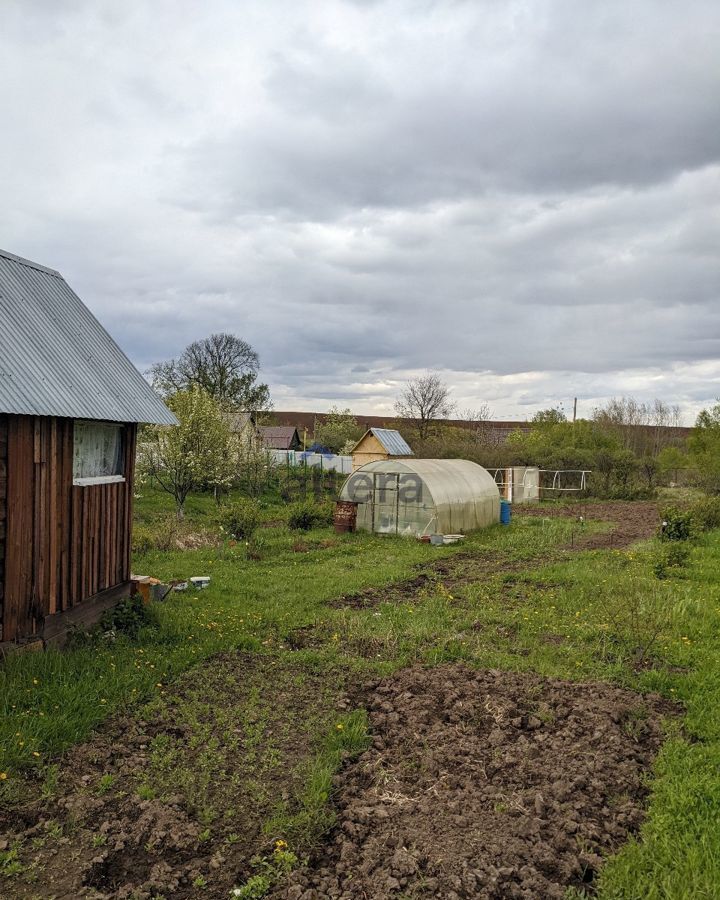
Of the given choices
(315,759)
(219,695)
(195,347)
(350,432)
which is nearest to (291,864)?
(315,759)

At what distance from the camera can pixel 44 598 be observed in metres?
7.01

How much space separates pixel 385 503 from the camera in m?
18.8

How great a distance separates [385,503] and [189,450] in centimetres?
664

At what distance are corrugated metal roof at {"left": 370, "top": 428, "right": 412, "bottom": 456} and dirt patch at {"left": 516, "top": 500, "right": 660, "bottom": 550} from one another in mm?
8141

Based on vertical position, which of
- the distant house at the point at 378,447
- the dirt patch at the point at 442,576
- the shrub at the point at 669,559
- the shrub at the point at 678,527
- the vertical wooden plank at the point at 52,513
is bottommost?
the dirt patch at the point at 442,576

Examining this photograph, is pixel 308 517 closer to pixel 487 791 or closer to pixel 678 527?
pixel 678 527

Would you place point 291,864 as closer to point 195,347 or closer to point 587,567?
point 587,567

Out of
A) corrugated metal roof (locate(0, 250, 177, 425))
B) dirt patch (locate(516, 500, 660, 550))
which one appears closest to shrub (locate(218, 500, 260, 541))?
corrugated metal roof (locate(0, 250, 177, 425))

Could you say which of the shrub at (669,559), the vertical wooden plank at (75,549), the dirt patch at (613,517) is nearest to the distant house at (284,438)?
the dirt patch at (613,517)

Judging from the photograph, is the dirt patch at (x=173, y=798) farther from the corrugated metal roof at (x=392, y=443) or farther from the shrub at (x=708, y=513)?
the corrugated metal roof at (x=392, y=443)

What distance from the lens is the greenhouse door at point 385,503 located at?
1866 centimetres

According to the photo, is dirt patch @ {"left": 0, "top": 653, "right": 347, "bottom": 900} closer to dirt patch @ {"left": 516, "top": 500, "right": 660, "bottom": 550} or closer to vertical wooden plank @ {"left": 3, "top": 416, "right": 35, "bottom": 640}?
vertical wooden plank @ {"left": 3, "top": 416, "right": 35, "bottom": 640}

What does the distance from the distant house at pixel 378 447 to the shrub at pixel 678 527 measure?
18.1 meters

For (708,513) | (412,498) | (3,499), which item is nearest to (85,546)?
(3,499)
